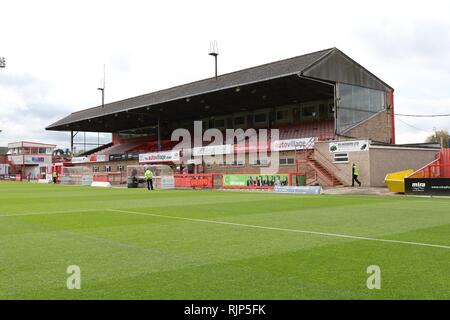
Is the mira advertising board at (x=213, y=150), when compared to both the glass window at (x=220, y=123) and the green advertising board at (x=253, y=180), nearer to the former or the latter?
the green advertising board at (x=253, y=180)

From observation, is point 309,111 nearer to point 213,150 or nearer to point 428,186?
point 213,150

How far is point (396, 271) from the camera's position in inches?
269

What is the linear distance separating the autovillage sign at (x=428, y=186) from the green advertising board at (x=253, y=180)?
9.63 metres

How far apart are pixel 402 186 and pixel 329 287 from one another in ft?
77.4

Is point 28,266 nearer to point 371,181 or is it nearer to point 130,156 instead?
point 371,181

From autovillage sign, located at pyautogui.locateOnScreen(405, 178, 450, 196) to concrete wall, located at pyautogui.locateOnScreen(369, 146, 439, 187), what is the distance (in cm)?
760

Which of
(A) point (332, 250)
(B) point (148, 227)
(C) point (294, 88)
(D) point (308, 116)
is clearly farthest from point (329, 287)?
→ (D) point (308, 116)

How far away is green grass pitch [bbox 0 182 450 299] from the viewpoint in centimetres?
579

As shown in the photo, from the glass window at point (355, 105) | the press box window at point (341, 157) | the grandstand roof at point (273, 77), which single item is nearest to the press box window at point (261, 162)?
the grandstand roof at point (273, 77)

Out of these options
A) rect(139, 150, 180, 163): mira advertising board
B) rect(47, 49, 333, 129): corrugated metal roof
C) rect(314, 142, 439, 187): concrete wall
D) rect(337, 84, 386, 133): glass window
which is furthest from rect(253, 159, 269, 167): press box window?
rect(139, 150, 180, 163): mira advertising board

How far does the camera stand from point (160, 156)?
180ft

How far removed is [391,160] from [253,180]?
1067 cm

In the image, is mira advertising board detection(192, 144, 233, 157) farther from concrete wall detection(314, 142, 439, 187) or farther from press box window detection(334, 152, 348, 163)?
press box window detection(334, 152, 348, 163)
